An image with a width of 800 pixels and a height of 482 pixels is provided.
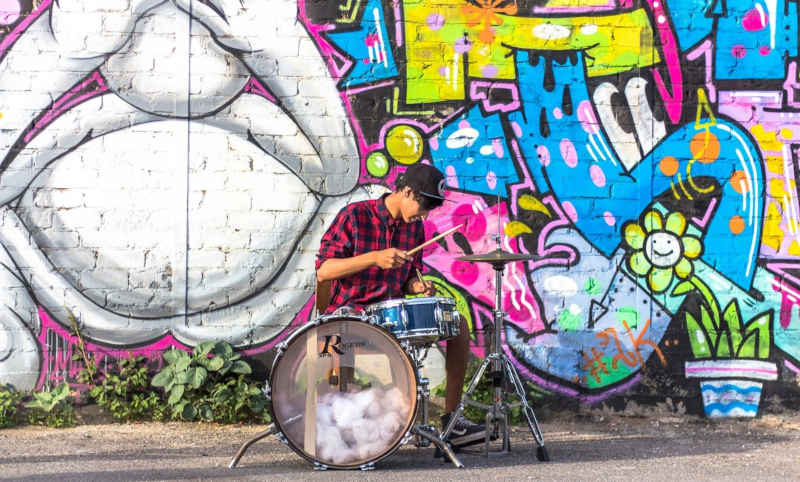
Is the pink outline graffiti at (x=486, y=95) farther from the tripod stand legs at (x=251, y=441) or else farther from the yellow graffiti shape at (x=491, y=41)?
the tripod stand legs at (x=251, y=441)

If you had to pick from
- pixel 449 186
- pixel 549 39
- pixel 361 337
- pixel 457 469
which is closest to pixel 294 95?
pixel 449 186

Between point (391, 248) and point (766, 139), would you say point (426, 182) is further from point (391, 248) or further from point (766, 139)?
point (766, 139)

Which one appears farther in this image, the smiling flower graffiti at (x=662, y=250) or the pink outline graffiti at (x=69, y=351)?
the smiling flower graffiti at (x=662, y=250)

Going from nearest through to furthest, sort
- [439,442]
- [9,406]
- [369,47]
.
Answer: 1. [439,442]
2. [9,406]
3. [369,47]

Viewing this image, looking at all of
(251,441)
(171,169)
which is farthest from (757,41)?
(251,441)

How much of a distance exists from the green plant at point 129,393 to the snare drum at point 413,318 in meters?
2.06

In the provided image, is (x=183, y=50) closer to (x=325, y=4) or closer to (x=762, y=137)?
(x=325, y=4)

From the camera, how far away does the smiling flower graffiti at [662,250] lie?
7066mm

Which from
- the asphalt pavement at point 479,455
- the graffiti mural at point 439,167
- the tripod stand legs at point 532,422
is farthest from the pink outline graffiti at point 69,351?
the tripod stand legs at point 532,422

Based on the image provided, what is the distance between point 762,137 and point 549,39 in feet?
5.31

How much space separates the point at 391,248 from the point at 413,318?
41cm

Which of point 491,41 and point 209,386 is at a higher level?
point 491,41

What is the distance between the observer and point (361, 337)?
207 inches

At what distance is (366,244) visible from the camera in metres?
5.65
